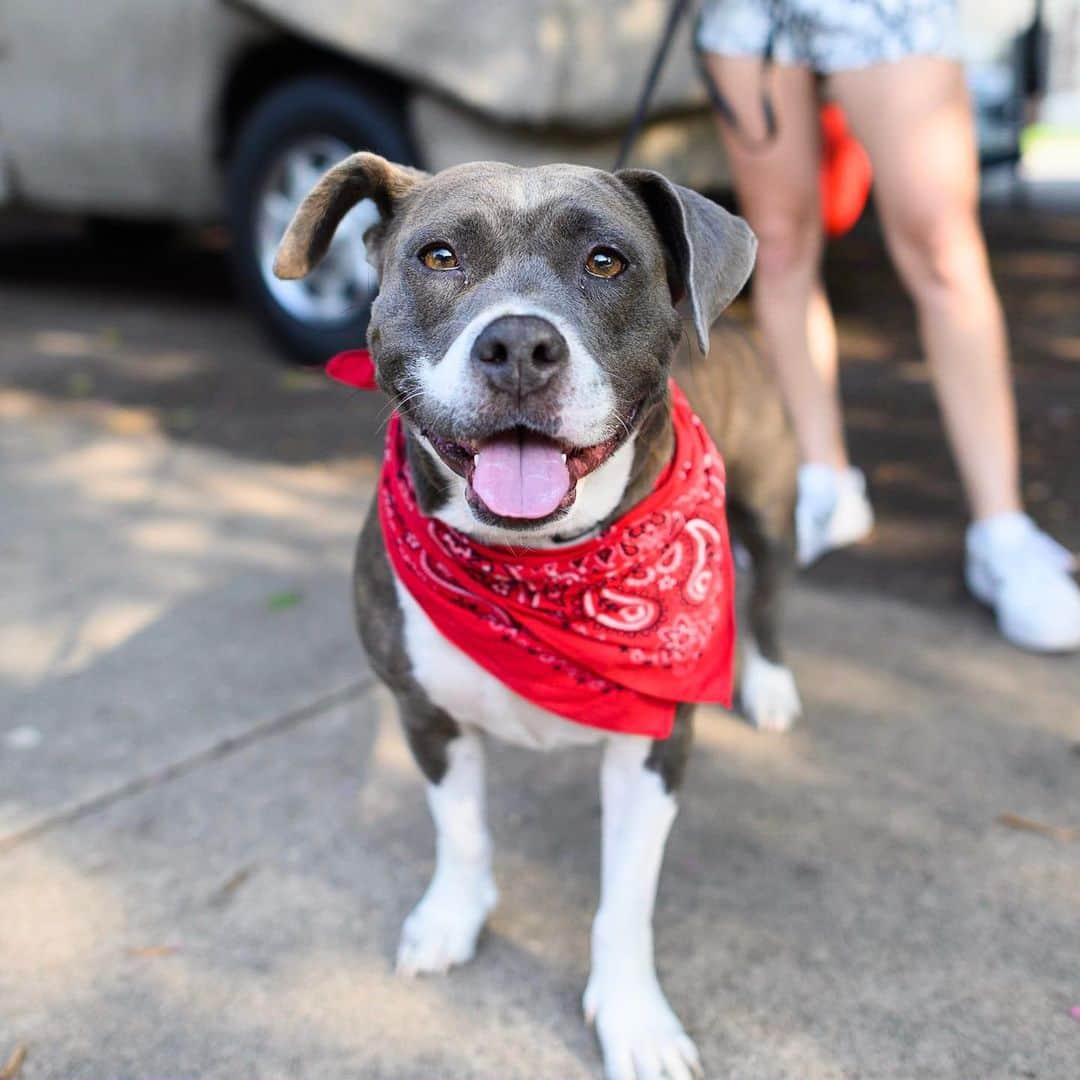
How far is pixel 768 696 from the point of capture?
11.6ft

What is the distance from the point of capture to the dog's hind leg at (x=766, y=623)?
3.39 m

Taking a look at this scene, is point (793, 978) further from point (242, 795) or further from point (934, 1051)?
point (242, 795)

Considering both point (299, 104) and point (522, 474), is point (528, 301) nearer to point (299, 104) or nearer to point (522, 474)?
point (522, 474)

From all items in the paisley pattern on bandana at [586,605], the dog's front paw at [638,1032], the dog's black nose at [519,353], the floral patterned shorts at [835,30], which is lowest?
the dog's front paw at [638,1032]

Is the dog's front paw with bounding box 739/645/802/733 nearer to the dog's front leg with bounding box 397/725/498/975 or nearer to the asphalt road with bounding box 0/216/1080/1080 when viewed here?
the asphalt road with bounding box 0/216/1080/1080

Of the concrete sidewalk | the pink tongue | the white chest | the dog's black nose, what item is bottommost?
the concrete sidewalk

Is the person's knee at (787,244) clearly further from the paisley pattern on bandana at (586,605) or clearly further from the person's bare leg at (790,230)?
the paisley pattern on bandana at (586,605)

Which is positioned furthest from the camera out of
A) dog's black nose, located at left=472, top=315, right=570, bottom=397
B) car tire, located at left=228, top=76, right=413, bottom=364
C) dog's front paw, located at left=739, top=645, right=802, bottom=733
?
car tire, located at left=228, top=76, right=413, bottom=364

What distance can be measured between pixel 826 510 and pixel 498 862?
1.78 meters

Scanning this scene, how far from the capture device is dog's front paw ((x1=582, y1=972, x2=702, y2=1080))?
7.79ft

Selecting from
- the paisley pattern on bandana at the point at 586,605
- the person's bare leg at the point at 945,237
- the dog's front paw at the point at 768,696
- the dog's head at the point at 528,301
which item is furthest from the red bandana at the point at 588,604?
the person's bare leg at the point at 945,237

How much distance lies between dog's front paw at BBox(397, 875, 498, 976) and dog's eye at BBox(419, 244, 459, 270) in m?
1.27

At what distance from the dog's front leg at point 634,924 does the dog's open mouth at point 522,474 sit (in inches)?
23.7

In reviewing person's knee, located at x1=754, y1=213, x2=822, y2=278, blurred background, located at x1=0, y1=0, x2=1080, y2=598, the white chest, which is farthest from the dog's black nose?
blurred background, located at x1=0, y1=0, x2=1080, y2=598
